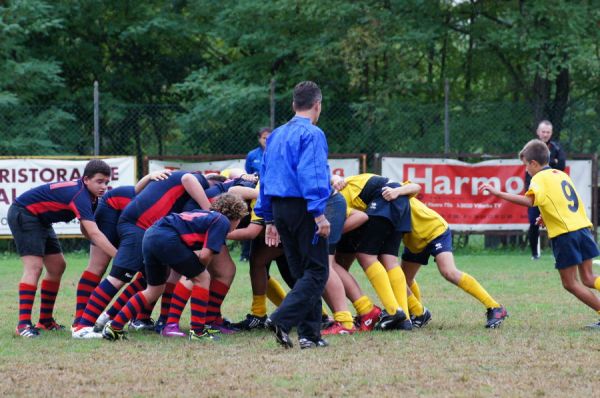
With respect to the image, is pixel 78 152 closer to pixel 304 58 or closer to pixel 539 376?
pixel 304 58

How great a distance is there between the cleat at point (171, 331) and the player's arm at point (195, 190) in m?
0.94

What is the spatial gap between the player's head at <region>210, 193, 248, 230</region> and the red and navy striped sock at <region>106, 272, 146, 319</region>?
107cm

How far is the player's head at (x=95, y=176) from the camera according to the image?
7.59 meters

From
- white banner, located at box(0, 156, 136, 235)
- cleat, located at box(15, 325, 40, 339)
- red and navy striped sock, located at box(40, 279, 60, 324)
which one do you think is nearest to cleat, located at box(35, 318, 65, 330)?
red and navy striped sock, located at box(40, 279, 60, 324)

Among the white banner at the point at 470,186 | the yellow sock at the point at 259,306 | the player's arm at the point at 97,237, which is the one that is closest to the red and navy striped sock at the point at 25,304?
the player's arm at the point at 97,237

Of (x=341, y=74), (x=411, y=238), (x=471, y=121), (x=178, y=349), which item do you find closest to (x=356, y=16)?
(x=341, y=74)

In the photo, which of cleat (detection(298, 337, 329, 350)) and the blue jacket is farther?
cleat (detection(298, 337, 329, 350))

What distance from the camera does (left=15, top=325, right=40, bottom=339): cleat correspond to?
751 centimetres

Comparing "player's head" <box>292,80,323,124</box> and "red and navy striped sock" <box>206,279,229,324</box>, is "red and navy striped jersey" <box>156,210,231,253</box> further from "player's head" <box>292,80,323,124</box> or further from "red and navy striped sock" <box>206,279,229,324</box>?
"player's head" <box>292,80,323,124</box>

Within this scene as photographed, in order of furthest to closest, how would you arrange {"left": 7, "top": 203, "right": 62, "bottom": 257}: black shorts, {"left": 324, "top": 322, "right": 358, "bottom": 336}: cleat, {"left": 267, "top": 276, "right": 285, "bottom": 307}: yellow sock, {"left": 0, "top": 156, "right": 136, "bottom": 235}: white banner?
{"left": 0, "top": 156, "right": 136, "bottom": 235}: white banner < {"left": 267, "top": 276, "right": 285, "bottom": 307}: yellow sock < {"left": 7, "top": 203, "right": 62, "bottom": 257}: black shorts < {"left": 324, "top": 322, "right": 358, "bottom": 336}: cleat

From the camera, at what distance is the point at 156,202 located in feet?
26.0

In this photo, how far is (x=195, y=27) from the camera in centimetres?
1991

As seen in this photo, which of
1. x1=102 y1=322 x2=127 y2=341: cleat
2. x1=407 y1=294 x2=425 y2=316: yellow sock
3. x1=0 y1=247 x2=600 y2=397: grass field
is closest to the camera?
x1=0 y1=247 x2=600 y2=397: grass field

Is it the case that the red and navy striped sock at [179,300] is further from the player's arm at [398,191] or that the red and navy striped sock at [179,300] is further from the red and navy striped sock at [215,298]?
the player's arm at [398,191]
